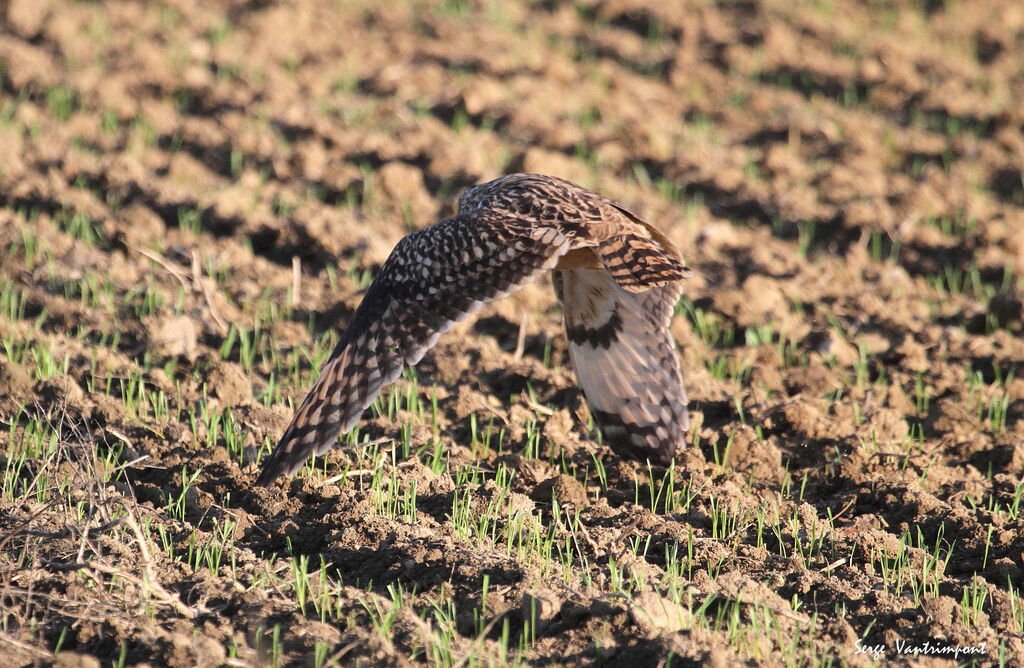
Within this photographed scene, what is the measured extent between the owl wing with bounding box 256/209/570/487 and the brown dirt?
425 millimetres

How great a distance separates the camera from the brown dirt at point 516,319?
4.12m

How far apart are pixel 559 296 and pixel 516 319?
1157 mm

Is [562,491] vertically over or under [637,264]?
under

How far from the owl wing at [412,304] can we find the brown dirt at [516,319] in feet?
1.39

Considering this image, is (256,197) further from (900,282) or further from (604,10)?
(604,10)

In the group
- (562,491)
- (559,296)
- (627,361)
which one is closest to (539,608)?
(562,491)

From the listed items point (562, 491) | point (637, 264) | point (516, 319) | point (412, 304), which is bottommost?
point (562, 491)

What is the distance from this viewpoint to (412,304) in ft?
15.5

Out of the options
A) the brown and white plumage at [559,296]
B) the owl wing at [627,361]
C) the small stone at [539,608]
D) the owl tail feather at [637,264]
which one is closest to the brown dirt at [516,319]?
the small stone at [539,608]

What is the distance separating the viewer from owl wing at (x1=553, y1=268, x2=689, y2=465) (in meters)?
5.36

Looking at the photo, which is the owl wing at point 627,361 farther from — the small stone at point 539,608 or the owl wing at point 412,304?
the small stone at point 539,608

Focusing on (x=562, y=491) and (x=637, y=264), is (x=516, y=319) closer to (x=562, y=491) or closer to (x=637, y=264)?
(x=562, y=491)

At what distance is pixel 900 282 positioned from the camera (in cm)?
749

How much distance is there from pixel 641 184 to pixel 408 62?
2.89m
